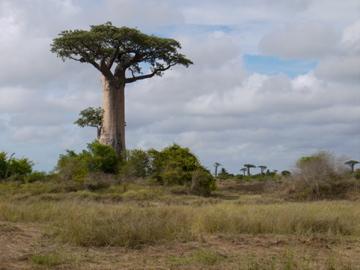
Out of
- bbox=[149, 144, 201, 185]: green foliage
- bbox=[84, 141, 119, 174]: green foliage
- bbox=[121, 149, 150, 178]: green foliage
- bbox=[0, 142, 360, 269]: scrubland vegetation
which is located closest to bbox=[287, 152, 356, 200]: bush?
bbox=[149, 144, 201, 185]: green foliage

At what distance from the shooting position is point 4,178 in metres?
43.3

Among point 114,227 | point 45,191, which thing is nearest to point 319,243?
point 114,227

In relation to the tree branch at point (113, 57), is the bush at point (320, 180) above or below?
below

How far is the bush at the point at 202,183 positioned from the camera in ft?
120

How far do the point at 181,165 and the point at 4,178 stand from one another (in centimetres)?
1269

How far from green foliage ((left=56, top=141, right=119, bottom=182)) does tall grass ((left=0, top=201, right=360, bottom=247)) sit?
22.8 metres

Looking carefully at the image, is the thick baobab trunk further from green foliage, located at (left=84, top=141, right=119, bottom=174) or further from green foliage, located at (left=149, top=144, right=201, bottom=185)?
green foliage, located at (left=149, top=144, right=201, bottom=185)

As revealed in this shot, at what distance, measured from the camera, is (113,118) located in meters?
47.1

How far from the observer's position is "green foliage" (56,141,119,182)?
133ft

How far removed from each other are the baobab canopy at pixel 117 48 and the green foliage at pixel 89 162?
6016mm

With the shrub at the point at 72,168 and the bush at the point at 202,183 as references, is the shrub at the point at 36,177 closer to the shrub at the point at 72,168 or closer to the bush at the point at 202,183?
the shrub at the point at 72,168

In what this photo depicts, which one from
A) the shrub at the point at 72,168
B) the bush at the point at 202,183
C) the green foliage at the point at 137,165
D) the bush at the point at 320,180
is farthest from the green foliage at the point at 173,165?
the bush at the point at 320,180

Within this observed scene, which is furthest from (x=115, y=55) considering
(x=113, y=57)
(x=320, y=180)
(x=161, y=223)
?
(x=161, y=223)

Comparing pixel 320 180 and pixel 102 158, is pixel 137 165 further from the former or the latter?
pixel 320 180
